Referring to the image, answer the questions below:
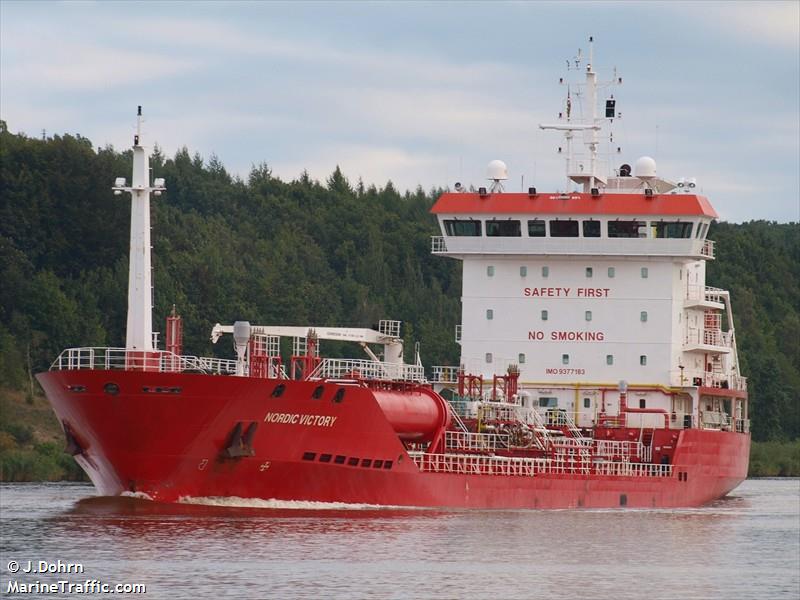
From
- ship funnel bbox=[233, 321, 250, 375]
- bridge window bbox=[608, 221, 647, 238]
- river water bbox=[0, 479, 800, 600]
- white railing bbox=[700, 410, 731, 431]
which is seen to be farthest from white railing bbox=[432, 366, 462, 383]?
ship funnel bbox=[233, 321, 250, 375]

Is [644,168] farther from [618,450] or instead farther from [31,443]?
[31,443]

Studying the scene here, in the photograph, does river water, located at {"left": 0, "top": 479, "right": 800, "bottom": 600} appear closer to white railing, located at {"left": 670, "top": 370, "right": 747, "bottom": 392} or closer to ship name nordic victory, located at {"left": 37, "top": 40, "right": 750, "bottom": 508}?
ship name nordic victory, located at {"left": 37, "top": 40, "right": 750, "bottom": 508}

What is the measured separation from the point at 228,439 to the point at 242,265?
5164 cm

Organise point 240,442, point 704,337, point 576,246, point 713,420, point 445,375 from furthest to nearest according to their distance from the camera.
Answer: point 713,420 < point 704,337 < point 576,246 < point 445,375 < point 240,442

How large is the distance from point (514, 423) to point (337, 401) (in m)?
8.85

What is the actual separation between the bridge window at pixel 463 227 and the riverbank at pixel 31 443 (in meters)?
16.6

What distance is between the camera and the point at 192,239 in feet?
315

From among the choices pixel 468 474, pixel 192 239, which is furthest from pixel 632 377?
pixel 192 239

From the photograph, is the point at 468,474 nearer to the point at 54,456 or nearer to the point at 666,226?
the point at 666,226

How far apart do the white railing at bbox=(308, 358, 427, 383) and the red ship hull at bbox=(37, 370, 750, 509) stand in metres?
1.20

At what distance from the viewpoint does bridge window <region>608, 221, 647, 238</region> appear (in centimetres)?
5612

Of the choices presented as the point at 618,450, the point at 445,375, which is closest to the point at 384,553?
the point at 445,375

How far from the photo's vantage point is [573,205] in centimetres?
5588

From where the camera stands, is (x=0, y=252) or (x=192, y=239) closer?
(x=0, y=252)
